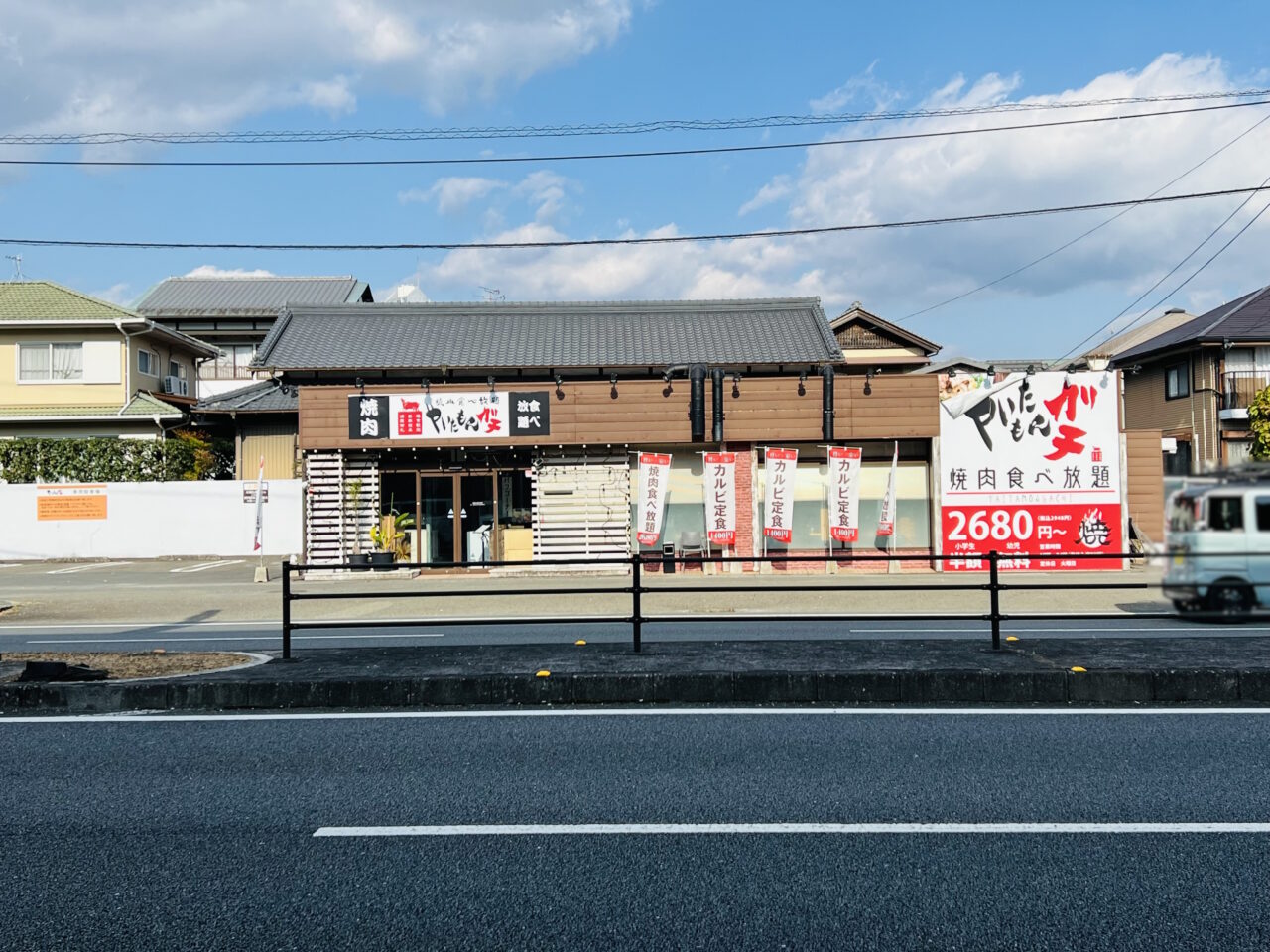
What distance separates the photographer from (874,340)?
37.3 meters

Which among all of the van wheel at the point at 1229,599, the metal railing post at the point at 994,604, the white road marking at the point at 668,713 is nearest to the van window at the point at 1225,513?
the van wheel at the point at 1229,599

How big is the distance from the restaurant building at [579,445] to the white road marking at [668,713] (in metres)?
14.8

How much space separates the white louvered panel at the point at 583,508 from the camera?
22953 mm

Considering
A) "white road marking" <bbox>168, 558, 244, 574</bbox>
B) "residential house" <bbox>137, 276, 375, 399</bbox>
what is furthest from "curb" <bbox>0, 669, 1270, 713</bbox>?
"residential house" <bbox>137, 276, 375, 399</bbox>

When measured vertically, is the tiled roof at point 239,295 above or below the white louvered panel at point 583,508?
above

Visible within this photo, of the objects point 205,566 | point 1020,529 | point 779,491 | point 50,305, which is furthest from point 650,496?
point 50,305

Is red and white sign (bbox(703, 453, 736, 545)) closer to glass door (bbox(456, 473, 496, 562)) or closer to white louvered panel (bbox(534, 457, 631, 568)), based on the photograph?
white louvered panel (bbox(534, 457, 631, 568))

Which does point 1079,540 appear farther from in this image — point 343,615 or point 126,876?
point 126,876

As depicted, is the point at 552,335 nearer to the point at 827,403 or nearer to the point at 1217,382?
the point at 827,403

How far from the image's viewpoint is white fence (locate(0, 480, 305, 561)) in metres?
27.7

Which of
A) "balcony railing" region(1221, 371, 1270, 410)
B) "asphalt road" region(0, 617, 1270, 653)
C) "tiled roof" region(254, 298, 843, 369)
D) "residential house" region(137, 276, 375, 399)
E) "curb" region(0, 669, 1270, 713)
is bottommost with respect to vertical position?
"asphalt road" region(0, 617, 1270, 653)

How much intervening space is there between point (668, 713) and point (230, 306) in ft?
145

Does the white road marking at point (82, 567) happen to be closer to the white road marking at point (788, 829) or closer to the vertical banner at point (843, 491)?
the vertical banner at point (843, 491)

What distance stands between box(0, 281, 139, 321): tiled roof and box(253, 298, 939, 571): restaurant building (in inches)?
483
